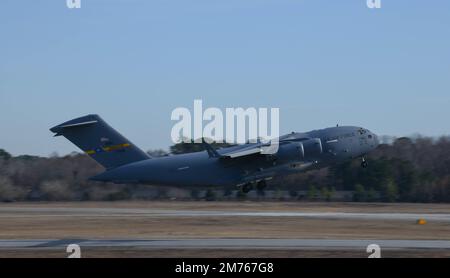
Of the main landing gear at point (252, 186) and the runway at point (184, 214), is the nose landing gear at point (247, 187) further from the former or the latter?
the runway at point (184, 214)

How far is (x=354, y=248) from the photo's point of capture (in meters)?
35.8

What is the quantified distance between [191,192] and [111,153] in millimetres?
36199

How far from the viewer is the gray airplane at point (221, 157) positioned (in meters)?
45.4

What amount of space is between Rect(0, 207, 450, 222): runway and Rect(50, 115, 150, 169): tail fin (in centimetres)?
1454

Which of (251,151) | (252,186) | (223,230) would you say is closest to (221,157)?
(251,151)

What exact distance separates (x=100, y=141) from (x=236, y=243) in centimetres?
1279

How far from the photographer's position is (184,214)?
61344 millimetres

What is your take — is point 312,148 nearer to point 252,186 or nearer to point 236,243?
point 252,186

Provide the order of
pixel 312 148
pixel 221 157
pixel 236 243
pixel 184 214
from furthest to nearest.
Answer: pixel 184 214 < pixel 312 148 < pixel 221 157 < pixel 236 243

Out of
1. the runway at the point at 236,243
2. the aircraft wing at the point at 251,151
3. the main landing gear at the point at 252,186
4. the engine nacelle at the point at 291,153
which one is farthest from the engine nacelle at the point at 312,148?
the runway at the point at 236,243

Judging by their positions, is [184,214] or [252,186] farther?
[184,214]
